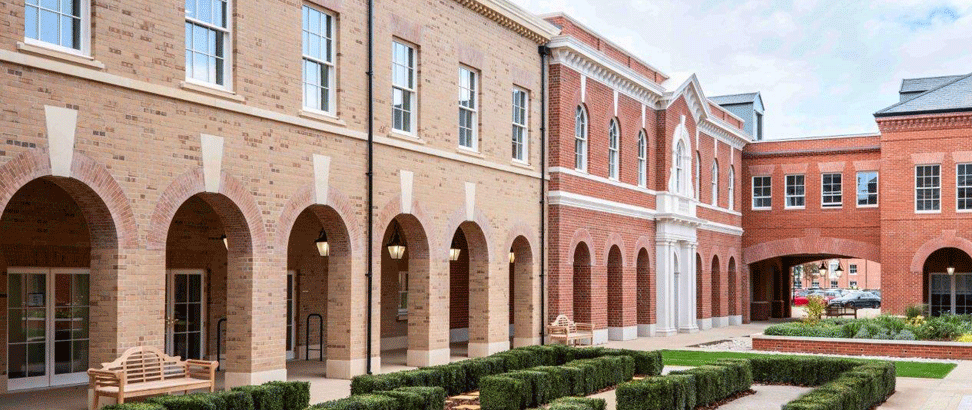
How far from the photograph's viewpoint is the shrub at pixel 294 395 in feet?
42.4

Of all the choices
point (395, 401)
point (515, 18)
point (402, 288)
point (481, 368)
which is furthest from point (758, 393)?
point (402, 288)

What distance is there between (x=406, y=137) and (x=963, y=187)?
2459 centimetres

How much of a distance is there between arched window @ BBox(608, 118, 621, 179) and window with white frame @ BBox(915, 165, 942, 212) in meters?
14.3

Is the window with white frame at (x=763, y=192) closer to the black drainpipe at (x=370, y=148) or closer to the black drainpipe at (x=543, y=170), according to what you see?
the black drainpipe at (x=543, y=170)

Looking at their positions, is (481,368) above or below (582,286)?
below

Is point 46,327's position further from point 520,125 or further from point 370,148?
point 520,125

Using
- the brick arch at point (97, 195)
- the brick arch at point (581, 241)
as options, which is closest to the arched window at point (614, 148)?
the brick arch at point (581, 241)

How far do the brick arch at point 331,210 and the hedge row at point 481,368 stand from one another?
309 centimetres

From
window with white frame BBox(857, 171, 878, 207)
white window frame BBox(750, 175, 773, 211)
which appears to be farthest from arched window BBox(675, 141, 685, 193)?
window with white frame BBox(857, 171, 878, 207)

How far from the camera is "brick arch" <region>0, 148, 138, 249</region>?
39.0ft

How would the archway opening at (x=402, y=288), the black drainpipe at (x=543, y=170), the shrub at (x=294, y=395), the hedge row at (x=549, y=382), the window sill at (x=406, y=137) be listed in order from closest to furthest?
the shrub at (x=294, y=395) < the hedge row at (x=549, y=382) < the window sill at (x=406, y=137) < the archway opening at (x=402, y=288) < the black drainpipe at (x=543, y=170)

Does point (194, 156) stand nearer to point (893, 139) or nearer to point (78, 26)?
point (78, 26)

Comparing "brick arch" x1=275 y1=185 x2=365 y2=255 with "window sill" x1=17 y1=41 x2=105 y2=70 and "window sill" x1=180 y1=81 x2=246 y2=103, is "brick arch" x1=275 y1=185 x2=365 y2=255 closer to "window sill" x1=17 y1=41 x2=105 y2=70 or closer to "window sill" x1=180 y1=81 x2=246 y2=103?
"window sill" x1=180 y1=81 x2=246 y2=103

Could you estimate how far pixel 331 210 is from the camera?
673 inches
